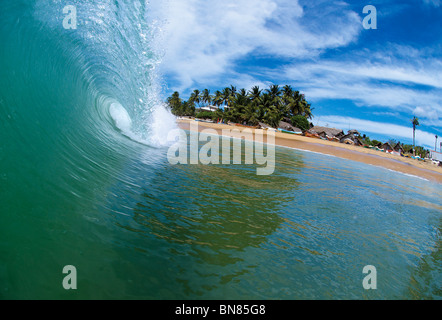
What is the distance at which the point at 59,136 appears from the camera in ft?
17.3

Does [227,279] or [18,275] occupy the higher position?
[18,275]

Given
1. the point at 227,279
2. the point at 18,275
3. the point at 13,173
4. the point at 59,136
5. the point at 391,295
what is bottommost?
the point at 391,295

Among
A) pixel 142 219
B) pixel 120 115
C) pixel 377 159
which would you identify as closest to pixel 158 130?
pixel 120 115

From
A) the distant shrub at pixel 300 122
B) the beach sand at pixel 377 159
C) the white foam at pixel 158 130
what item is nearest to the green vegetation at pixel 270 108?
the distant shrub at pixel 300 122

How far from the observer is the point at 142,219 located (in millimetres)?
3607

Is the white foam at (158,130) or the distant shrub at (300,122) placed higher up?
the distant shrub at (300,122)

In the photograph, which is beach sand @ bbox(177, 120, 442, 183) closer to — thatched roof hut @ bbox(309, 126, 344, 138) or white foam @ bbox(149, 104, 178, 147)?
white foam @ bbox(149, 104, 178, 147)

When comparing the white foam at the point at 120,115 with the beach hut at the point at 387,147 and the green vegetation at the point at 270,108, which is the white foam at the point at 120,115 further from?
the beach hut at the point at 387,147

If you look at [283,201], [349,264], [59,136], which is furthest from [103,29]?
[349,264]

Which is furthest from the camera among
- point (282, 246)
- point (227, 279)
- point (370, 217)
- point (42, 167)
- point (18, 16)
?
point (370, 217)

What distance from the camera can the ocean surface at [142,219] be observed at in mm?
2434

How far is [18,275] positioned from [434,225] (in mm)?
8268

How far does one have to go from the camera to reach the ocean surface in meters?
2.43

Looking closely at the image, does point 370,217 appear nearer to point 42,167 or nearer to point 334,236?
point 334,236
